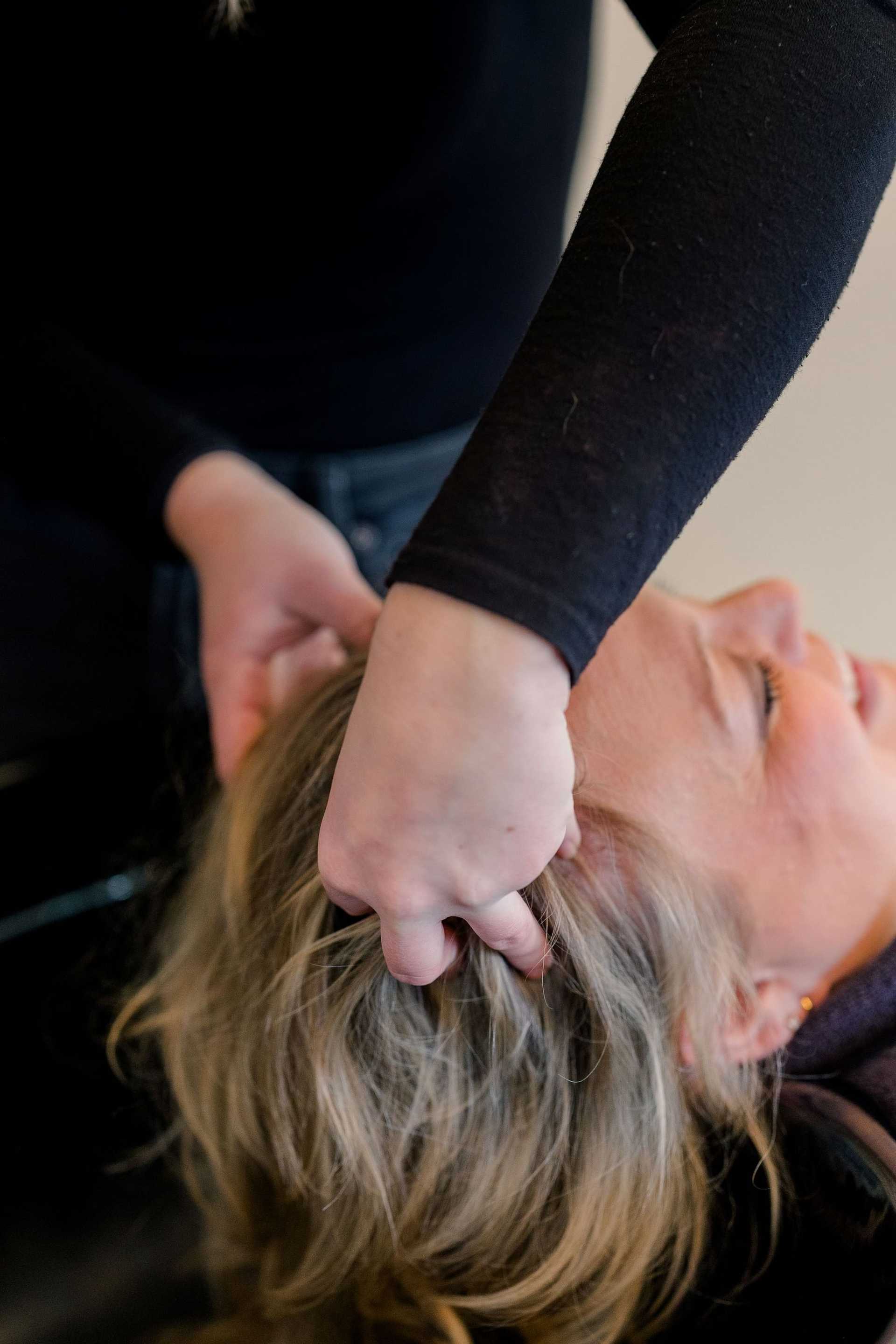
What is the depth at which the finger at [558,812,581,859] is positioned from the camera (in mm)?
499

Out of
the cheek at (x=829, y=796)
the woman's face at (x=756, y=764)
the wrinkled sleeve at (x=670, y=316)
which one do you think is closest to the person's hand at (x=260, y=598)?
the woman's face at (x=756, y=764)

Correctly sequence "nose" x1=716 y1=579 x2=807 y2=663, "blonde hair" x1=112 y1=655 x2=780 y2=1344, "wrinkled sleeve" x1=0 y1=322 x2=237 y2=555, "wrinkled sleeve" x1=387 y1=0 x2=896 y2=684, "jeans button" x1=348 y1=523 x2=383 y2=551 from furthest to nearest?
1. "jeans button" x1=348 y1=523 x2=383 y2=551
2. "wrinkled sleeve" x1=0 y1=322 x2=237 y2=555
3. "nose" x1=716 y1=579 x2=807 y2=663
4. "blonde hair" x1=112 y1=655 x2=780 y2=1344
5. "wrinkled sleeve" x1=387 y1=0 x2=896 y2=684

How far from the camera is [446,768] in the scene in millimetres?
383

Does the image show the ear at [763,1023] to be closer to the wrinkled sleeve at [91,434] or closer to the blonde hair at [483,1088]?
the blonde hair at [483,1088]

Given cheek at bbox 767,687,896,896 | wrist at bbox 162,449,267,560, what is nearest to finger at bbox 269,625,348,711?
wrist at bbox 162,449,267,560

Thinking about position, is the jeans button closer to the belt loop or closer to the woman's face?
the belt loop

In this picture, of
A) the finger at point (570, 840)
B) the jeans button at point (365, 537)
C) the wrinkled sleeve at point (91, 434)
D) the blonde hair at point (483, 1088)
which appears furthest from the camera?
the jeans button at point (365, 537)

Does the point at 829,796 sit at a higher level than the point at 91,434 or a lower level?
Answer: higher

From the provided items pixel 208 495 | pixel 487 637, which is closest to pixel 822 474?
pixel 208 495

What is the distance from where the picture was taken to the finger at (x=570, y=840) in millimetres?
499

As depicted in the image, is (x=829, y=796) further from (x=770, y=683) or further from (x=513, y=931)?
(x=513, y=931)

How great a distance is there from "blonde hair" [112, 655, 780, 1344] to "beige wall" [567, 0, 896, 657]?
1.82 feet

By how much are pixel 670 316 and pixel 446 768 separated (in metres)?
0.19

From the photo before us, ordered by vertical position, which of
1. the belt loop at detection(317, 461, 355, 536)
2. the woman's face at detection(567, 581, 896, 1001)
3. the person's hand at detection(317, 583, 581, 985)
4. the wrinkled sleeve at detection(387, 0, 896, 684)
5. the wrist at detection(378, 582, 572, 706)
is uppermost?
the wrinkled sleeve at detection(387, 0, 896, 684)
